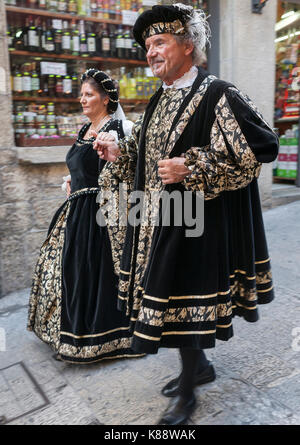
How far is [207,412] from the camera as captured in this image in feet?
6.61

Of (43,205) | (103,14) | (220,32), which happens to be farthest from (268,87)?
(43,205)

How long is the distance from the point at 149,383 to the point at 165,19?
188 cm

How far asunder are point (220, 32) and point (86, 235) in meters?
3.75

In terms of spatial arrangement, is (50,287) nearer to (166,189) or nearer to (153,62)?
(166,189)

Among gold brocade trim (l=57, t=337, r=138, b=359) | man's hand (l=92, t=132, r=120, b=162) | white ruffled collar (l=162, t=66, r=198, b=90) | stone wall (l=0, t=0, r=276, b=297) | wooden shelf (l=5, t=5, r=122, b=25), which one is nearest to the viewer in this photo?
white ruffled collar (l=162, t=66, r=198, b=90)

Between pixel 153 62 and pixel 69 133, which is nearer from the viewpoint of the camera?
pixel 153 62

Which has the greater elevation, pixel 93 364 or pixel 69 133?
pixel 69 133

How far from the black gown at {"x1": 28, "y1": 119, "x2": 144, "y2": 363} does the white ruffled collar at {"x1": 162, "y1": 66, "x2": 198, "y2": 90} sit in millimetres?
762

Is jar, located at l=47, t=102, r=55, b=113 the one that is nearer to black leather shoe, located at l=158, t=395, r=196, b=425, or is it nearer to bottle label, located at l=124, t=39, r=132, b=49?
bottle label, located at l=124, t=39, r=132, b=49

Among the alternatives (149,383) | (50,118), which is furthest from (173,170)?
(50,118)

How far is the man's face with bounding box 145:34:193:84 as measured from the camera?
5.81 feet

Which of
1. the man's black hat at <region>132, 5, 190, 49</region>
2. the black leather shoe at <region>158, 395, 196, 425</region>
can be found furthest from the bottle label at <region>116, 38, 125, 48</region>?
the black leather shoe at <region>158, 395, 196, 425</region>

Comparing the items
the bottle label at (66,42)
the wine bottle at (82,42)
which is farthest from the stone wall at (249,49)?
the bottle label at (66,42)

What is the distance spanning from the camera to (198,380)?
2238 millimetres
